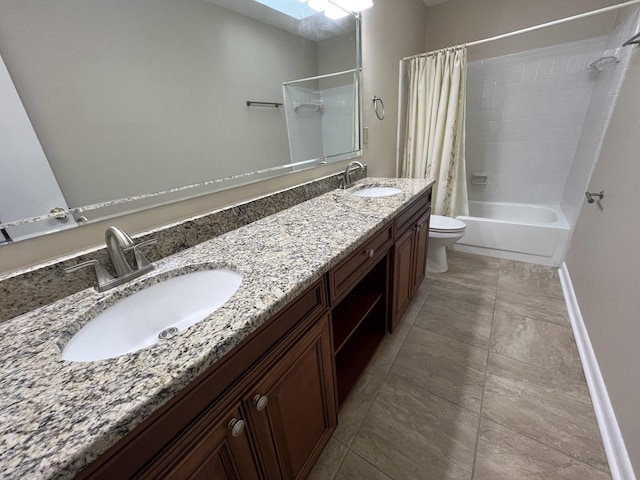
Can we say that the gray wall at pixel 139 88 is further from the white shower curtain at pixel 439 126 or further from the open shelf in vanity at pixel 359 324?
the white shower curtain at pixel 439 126

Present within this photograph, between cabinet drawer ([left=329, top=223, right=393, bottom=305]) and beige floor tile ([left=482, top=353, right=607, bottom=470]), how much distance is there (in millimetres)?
853

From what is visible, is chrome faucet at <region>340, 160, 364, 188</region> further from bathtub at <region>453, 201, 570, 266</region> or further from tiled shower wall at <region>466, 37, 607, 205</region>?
tiled shower wall at <region>466, 37, 607, 205</region>

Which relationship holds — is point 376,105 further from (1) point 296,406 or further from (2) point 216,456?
(2) point 216,456

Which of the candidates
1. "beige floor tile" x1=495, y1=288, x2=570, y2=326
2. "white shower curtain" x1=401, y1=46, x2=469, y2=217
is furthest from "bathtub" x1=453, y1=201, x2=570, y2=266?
"beige floor tile" x1=495, y1=288, x2=570, y2=326

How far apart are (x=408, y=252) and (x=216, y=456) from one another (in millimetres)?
1260

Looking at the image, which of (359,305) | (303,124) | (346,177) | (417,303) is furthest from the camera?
(417,303)

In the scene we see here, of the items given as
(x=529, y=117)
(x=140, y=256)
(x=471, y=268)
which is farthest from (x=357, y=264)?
(x=529, y=117)

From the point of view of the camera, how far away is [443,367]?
4.55ft

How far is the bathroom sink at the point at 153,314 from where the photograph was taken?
0.62 meters

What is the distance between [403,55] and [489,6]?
2.91 ft

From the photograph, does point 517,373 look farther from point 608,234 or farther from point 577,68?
point 577,68

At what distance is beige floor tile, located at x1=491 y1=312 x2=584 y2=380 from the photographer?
4.44 ft

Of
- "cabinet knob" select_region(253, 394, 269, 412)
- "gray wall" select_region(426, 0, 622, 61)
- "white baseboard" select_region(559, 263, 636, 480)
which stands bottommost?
"white baseboard" select_region(559, 263, 636, 480)

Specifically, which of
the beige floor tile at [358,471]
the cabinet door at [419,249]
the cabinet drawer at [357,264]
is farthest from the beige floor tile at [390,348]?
the cabinet drawer at [357,264]
